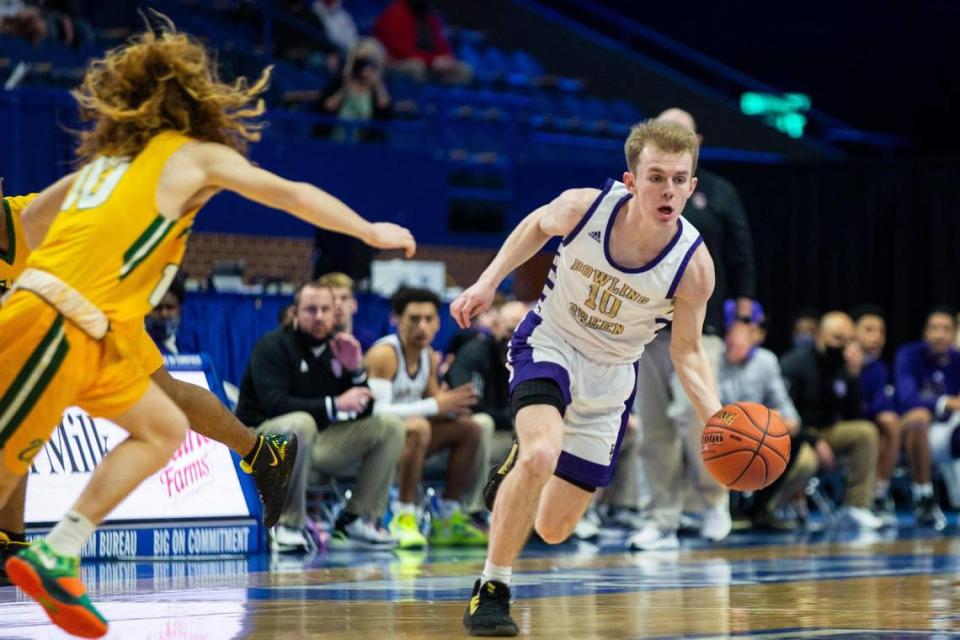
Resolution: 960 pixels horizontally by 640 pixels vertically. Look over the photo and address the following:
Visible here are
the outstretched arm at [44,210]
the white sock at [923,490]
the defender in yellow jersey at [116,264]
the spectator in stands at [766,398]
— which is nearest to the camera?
the defender in yellow jersey at [116,264]

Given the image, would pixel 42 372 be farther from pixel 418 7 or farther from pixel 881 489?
pixel 418 7

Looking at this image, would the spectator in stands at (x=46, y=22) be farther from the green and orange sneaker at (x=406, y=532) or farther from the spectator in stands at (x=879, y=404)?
the spectator in stands at (x=879, y=404)

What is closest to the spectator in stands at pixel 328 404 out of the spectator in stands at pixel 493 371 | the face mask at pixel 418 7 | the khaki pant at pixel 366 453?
the khaki pant at pixel 366 453

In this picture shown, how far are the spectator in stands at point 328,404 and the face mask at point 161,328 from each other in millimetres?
475

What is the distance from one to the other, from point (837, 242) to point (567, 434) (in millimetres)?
10421

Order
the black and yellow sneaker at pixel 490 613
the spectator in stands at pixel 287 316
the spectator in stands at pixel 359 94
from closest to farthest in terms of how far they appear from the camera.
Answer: the black and yellow sneaker at pixel 490 613 < the spectator in stands at pixel 287 316 < the spectator in stands at pixel 359 94

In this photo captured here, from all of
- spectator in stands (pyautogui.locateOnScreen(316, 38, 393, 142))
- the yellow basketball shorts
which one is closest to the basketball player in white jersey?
the yellow basketball shorts

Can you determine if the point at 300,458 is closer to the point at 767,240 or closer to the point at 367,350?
the point at 367,350

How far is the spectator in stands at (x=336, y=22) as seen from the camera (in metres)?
15.3

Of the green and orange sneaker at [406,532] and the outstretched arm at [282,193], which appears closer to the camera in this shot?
the outstretched arm at [282,193]

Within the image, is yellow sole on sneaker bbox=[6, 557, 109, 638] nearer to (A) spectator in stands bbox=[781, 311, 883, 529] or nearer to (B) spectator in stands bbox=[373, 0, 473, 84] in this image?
(A) spectator in stands bbox=[781, 311, 883, 529]

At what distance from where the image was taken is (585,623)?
5090 millimetres

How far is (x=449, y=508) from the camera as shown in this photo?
30.6ft

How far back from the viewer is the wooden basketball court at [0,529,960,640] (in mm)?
4871
